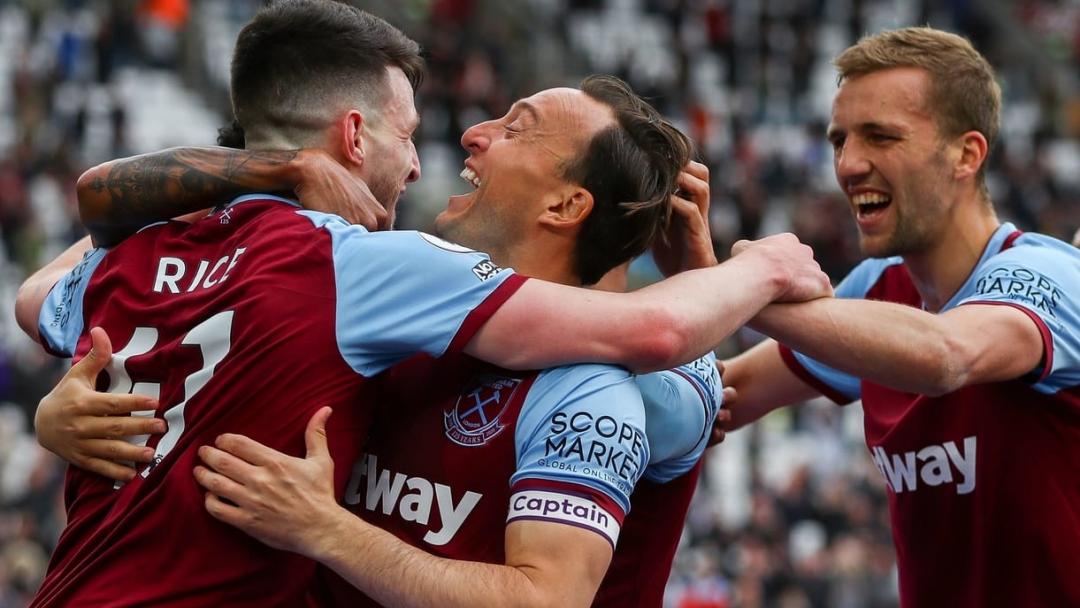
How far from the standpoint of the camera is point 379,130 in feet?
13.6

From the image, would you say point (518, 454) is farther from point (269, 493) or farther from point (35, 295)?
point (35, 295)

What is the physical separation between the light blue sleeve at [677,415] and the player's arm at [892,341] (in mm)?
245

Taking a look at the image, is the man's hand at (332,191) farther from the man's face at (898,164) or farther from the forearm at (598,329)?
the man's face at (898,164)

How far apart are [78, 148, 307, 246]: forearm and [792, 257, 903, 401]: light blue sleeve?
2.18 m

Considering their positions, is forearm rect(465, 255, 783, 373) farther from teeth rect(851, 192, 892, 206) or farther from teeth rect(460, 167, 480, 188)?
teeth rect(851, 192, 892, 206)

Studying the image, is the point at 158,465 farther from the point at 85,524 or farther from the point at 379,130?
the point at 379,130

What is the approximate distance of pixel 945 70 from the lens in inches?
197

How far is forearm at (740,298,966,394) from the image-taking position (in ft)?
13.5

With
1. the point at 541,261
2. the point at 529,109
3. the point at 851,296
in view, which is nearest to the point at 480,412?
the point at 541,261

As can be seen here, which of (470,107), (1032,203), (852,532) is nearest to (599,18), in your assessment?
(470,107)

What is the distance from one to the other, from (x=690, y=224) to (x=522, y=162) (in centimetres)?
50

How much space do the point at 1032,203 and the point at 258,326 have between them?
65.2ft

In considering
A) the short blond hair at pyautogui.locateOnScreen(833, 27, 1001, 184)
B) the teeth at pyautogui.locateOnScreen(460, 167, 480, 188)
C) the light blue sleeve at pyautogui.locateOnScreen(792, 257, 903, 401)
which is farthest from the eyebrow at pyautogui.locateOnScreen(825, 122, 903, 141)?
the teeth at pyautogui.locateOnScreen(460, 167, 480, 188)

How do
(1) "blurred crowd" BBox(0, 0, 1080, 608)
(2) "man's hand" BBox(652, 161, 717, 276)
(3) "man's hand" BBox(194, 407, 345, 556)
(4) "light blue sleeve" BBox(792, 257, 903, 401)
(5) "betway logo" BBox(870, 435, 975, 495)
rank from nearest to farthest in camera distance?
1. (3) "man's hand" BBox(194, 407, 345, 556)
2. (2) "man's hand" BBox(652, 161, 717, 276)
3. (5) "betway logo" BBox(870, 435, 975, 495)
4. (4) "light blue sleeve" BBox(792, 257, 903, 401)
5. (1) "blurred crowd" BBox(0, 0, 1080, 608)
